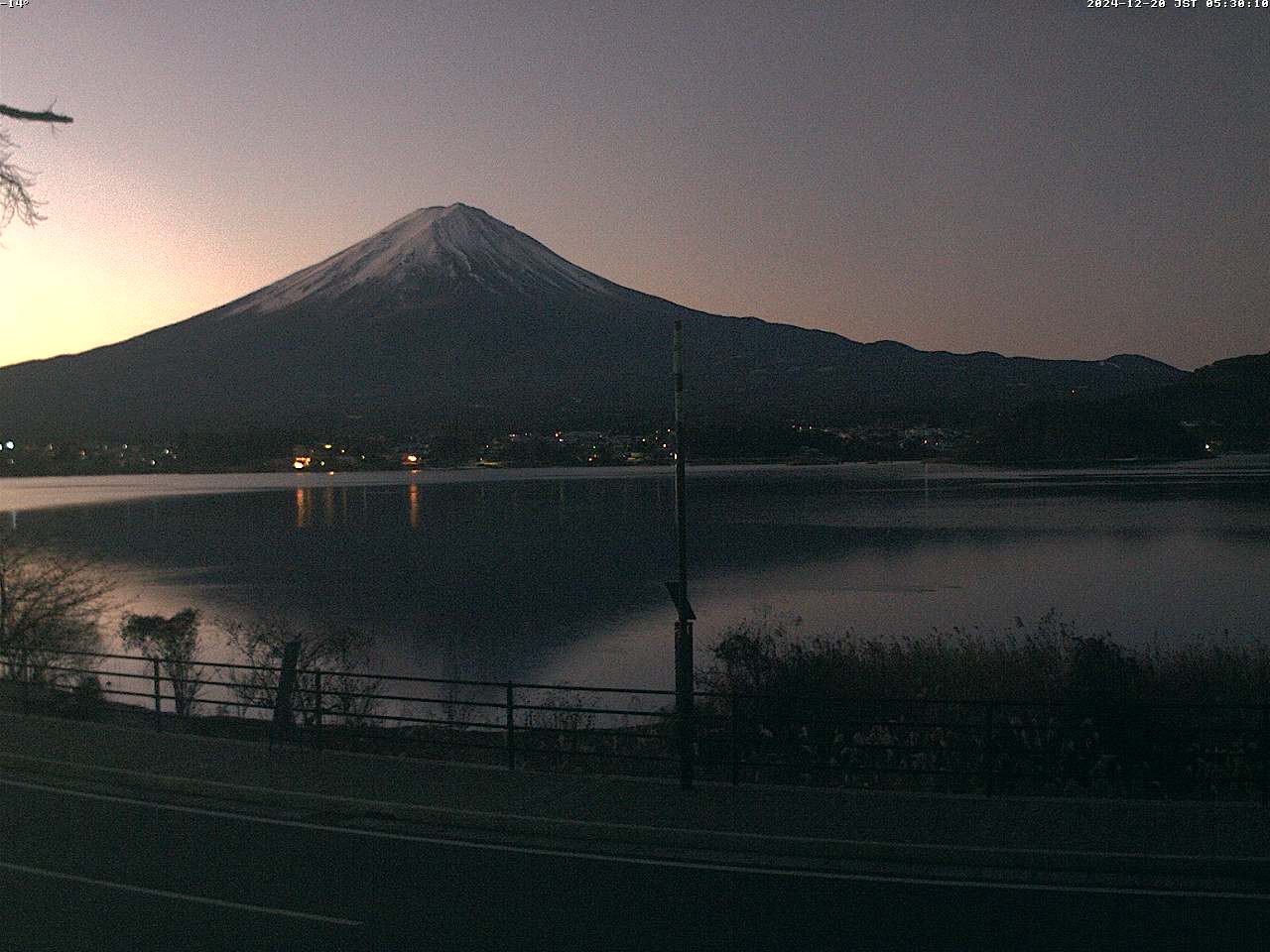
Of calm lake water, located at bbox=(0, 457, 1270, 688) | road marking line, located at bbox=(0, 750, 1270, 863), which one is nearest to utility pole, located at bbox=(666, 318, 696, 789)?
road marking line, located at bbox=(0, 750, 1270, 863)

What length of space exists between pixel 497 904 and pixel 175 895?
2026 mm

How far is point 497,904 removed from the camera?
8.11m

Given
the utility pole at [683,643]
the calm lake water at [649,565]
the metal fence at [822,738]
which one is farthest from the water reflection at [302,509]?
the utility pole at [683,643]

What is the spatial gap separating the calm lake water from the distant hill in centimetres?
6342

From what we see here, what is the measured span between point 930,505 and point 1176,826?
9415 cm

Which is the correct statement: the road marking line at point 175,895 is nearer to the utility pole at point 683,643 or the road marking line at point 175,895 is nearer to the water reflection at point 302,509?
the utility pole at point 683,643

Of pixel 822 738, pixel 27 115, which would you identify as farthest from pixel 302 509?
pixel 27 115

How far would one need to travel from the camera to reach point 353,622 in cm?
4222

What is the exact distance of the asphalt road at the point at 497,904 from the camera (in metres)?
7.37

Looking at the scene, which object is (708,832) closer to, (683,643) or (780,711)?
(683,643)

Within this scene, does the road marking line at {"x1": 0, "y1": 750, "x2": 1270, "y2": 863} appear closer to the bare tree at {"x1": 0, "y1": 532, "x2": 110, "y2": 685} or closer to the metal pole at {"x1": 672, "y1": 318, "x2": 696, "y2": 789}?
the metal pole at {"x1": 672, "y1": 318, "x2": 696, "y2": 789}

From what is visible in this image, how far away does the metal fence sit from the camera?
1207cm

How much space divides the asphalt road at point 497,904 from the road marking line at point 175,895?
0.02 metres

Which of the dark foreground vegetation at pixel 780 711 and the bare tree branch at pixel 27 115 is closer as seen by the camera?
the bare tree branch at pixel 27 115
